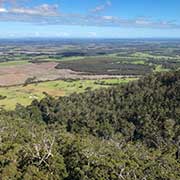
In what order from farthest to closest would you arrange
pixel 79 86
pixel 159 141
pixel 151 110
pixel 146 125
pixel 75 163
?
pixel 79 86, pixel 151 110, pixel 146 125, pixel 159 141, pixel 75 163

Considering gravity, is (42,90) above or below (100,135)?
above

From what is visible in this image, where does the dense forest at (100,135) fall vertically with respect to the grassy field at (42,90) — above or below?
above

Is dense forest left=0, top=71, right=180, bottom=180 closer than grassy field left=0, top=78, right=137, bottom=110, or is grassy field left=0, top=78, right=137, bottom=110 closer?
dense forest left=0, top=71, right=180, bottom=180

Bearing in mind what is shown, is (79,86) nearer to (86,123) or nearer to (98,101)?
(98,101)

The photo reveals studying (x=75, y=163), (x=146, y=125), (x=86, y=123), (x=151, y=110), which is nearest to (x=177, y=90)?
(x=151, y=110)

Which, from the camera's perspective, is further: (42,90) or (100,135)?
(42,90)
